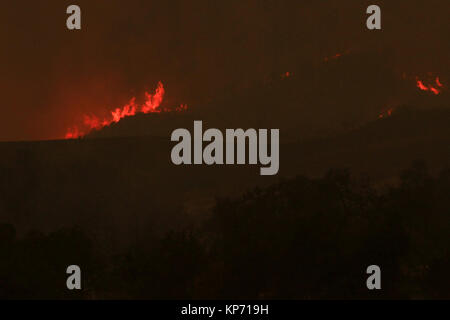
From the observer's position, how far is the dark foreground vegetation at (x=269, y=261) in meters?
34.2

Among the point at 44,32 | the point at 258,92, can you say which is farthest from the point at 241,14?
the point at 44,32

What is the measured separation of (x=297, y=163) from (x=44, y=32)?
194ft

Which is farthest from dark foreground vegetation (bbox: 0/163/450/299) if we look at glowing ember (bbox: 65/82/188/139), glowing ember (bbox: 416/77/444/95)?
glowing ember (bbox: 65/82/188/139)

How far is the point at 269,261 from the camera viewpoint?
34656 mm

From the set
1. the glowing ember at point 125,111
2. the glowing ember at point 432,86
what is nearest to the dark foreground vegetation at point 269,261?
the glowing ember at point 432,86

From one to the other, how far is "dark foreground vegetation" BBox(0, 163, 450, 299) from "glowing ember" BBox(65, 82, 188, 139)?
3352 inches

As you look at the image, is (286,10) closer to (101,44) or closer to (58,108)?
(101,44)

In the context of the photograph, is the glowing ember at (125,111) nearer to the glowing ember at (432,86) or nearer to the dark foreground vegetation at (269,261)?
the glowing ember at (432,86)

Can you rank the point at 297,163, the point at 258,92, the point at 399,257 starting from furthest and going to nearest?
the point at 258,92 → the point at 297,163 → the point at 399,257

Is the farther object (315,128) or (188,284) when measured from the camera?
(315,128)

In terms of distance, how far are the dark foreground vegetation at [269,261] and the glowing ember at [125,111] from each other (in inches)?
3352

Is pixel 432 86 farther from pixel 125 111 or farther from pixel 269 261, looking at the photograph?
pixel 269 261

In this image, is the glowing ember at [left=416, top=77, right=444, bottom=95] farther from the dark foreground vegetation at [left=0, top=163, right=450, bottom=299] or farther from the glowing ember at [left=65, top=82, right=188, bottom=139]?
the dark foreground vegetation at [left=0, top=163, right=450, bottom=299]

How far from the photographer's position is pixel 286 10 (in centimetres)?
13688
